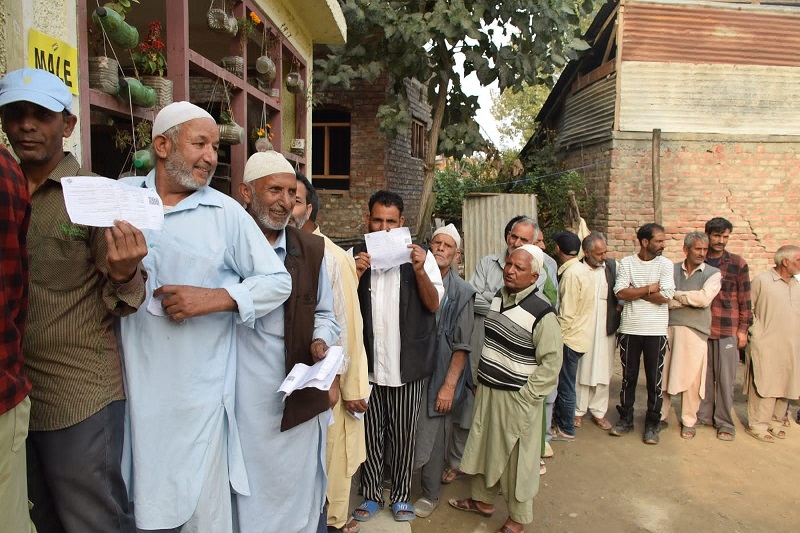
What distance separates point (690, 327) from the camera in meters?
5.32

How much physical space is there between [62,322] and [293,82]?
4.12m

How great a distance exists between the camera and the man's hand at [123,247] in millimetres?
1649

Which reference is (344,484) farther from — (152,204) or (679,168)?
(679,168)

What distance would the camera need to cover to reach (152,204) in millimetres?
1763

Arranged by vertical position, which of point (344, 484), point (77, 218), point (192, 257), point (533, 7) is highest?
point (533, 7)

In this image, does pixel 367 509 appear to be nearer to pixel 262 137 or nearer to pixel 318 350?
pixel 318 350

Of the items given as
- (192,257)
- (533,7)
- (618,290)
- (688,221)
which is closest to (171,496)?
(192,257)

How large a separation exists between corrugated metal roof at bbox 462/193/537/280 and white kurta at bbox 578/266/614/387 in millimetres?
3094

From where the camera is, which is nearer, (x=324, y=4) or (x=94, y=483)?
(x=94, y=483)

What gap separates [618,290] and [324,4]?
12.0ft

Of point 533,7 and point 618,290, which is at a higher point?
point 533,7

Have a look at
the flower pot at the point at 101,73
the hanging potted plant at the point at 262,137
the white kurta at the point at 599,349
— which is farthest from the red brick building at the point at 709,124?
the flower pot at the point at 101,73

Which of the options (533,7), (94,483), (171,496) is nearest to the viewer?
(94,483)

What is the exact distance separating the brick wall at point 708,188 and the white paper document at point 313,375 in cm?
824
